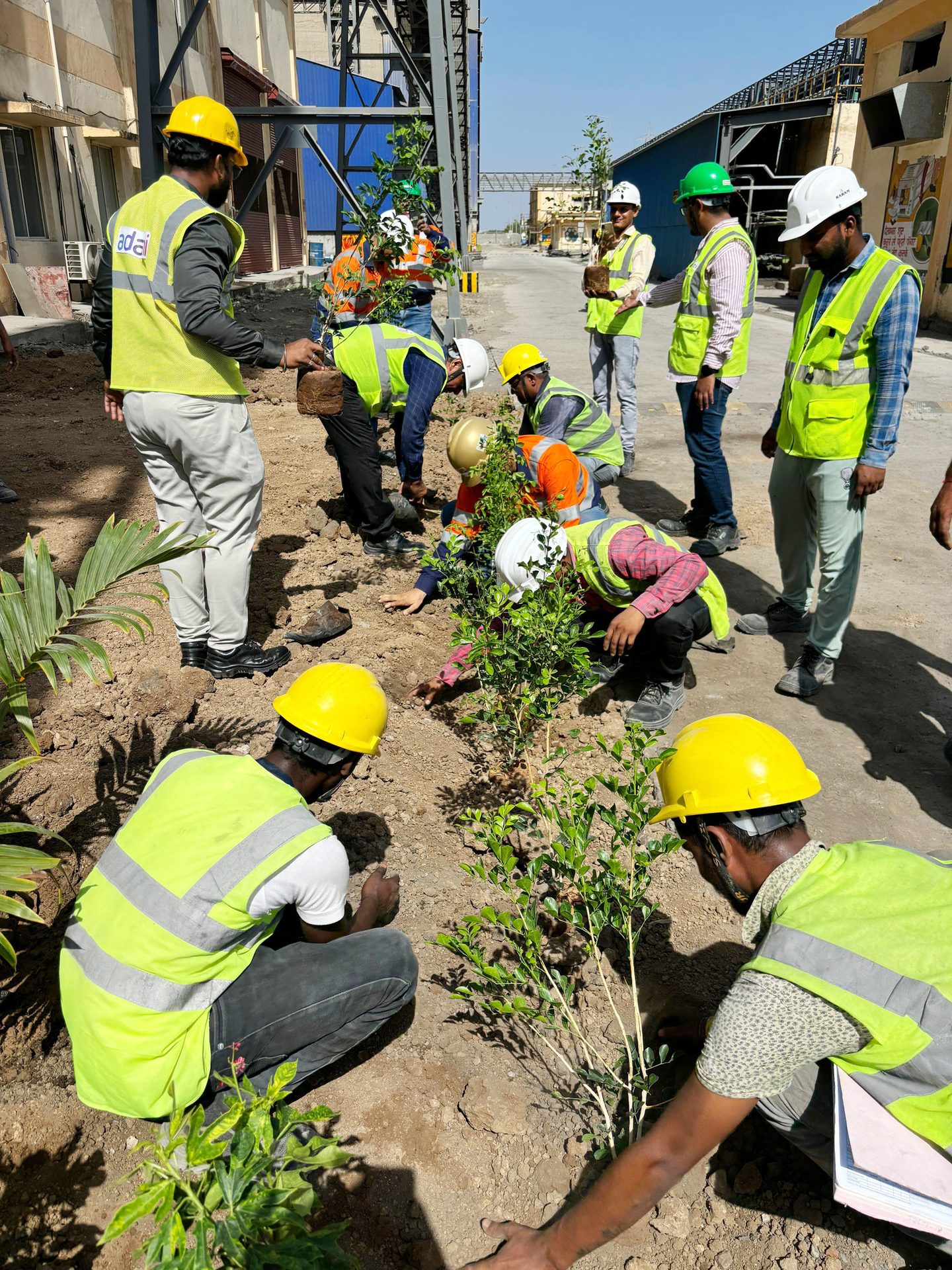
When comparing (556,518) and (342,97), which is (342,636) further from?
(342,97)

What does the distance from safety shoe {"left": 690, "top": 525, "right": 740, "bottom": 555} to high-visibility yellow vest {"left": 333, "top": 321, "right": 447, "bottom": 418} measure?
1.84 metres

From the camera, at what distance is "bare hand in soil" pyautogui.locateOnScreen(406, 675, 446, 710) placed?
3.84 m

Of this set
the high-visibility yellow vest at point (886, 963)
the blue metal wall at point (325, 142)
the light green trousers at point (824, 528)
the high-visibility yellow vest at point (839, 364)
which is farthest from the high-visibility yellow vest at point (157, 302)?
the blue metal wall at point (325, 142)

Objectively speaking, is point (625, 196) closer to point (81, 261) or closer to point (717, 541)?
point (717, 541)

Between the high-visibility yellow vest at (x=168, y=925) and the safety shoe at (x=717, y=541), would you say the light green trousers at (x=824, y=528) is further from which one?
the high-visibility yellow vest at (x=168, y=925)

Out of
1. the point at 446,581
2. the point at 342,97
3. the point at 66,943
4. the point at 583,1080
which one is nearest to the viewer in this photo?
the point at 66,943

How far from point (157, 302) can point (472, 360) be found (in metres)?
2.51

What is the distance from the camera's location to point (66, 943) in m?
1.92

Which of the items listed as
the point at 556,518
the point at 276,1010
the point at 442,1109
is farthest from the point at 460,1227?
the point at 556,518

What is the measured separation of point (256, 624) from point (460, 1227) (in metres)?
3.07

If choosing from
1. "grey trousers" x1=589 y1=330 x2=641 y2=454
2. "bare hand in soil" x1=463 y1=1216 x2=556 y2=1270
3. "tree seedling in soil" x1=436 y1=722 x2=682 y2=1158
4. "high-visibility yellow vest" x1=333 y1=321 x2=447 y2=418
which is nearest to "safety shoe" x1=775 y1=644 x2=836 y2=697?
"tree seedling in soil" x1=436 y1=722 x2=682 y2=1158

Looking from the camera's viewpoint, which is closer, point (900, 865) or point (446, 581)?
point (900, 865)

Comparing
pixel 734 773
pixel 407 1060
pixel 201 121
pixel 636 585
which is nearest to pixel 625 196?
pixel 201 121

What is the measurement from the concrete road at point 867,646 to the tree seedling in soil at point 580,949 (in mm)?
Result: 1075
